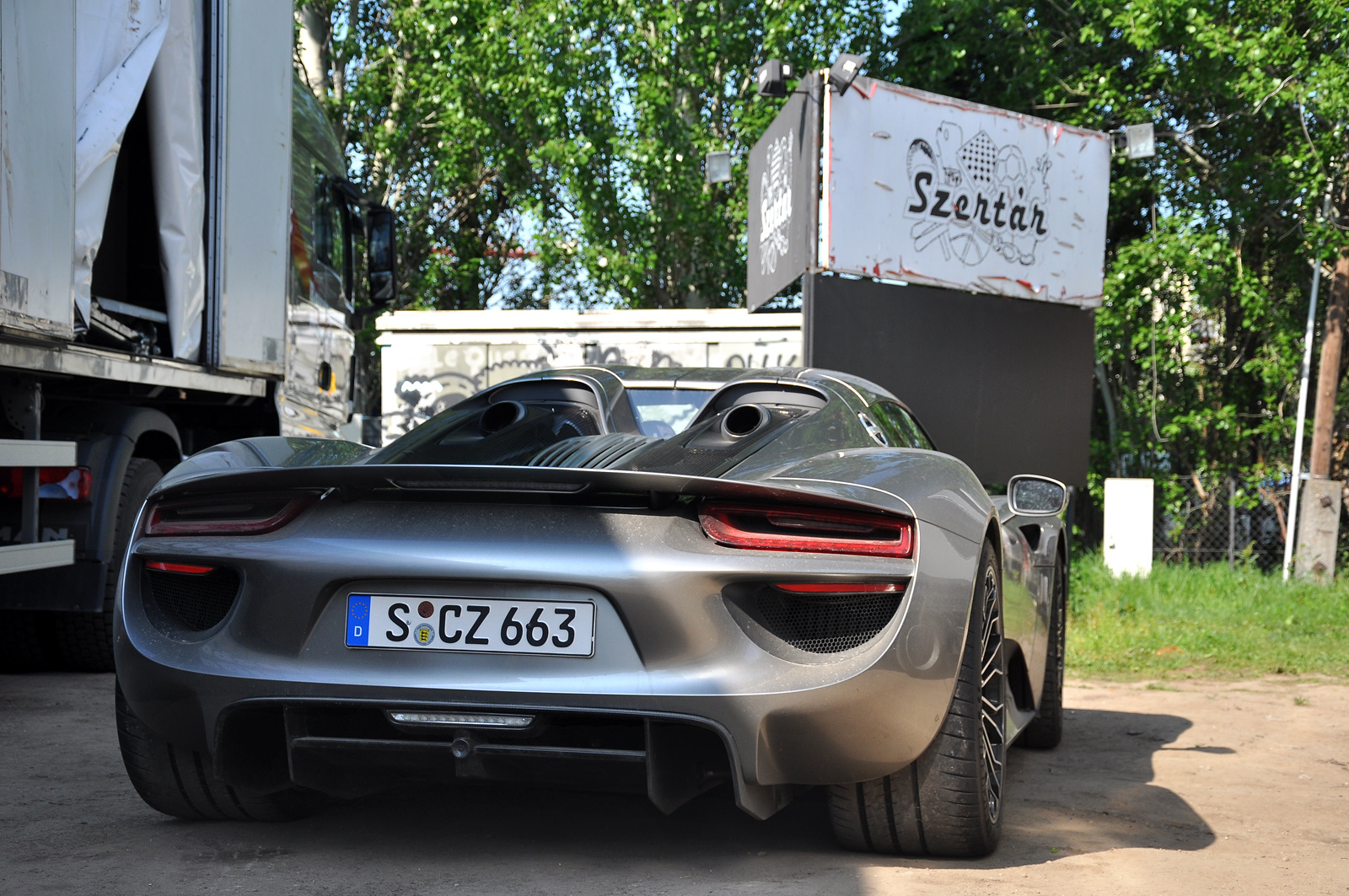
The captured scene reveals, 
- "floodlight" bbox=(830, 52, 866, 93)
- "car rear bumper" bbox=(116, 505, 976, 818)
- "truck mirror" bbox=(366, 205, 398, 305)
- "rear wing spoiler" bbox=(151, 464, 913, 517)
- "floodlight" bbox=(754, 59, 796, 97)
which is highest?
"floodlight" bbox=(754, 59, 796, 97)

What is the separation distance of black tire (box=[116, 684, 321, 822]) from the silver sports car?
0.21m

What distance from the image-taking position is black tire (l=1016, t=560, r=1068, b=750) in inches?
193

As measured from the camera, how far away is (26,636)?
6.22m

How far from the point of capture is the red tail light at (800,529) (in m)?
2.60

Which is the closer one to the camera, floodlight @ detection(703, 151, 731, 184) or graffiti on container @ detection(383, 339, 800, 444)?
graffiti on container @ detection(383, 339, 800, 444)

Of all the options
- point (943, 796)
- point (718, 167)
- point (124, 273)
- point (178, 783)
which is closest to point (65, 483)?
point (124, 273)

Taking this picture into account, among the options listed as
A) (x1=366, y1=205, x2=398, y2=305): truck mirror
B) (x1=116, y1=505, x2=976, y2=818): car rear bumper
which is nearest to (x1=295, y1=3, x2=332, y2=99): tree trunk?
(x1=366, y1=205, x2=398, y2=305): truck mirror

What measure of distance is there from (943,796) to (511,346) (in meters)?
10.7

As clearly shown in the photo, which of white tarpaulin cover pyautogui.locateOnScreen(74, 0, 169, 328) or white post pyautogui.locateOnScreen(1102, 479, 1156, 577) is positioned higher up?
white tarpaulin cover pyautogui.locateOnScreen(74, 0, 169, 328)

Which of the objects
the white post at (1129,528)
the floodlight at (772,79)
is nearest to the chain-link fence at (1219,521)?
the white post at (1129,528)

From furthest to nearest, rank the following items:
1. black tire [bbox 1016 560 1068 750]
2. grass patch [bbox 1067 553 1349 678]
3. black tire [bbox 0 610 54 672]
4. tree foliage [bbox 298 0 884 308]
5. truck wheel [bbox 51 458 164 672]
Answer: tree foliage [bbox 298 0 884 308] < grass patch [bbox 1067 553 1349 678] < black tire [bbox 0 610 54 672] < truck wheel [bbox 51 458 164 672] < black tire [bbox 1016 560 1068 750]

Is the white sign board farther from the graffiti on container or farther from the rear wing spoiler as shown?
the rear wing spoiler

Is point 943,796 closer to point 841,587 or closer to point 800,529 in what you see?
point 841,587

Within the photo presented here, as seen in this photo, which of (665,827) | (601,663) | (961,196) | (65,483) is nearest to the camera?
(601,663)
